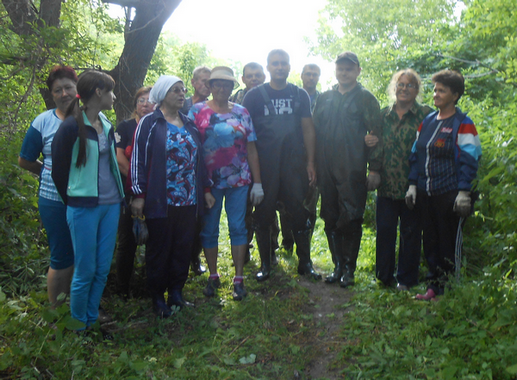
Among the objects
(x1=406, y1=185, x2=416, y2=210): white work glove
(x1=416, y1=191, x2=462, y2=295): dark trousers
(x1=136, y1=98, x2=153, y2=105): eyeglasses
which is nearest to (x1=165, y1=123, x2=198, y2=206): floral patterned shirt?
(x1=136, y1=98, x2=153, y2=105): eyeglasses

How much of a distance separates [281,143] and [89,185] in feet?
7.03

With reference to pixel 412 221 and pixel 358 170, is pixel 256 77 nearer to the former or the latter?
pixel 358 170

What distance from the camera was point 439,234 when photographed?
4078 mm

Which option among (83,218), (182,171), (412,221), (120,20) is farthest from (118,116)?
(412,221)

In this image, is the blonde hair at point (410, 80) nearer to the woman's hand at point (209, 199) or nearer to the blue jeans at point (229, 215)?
the blue jeans at point (229, 215)

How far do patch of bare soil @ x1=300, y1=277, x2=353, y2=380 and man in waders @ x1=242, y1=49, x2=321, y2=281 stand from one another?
2.29 ft

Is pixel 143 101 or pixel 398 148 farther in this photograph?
pixel 143 101

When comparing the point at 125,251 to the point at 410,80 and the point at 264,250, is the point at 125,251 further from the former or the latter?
the point at 410,80

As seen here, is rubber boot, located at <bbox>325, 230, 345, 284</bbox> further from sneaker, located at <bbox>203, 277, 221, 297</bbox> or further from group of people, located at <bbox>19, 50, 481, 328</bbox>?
sneaker, located at <bbox>203, 277, 221, 297</bbox>

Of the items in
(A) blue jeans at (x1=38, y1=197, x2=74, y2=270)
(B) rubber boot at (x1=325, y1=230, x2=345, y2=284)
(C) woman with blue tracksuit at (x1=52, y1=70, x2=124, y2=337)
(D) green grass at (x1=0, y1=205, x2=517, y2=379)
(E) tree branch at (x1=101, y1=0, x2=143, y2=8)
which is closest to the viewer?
(D) green grass at (x1=0, y1=205, x2=517, y2=379)

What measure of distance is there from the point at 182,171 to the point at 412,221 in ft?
7.51

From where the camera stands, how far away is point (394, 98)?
4598 millimetres

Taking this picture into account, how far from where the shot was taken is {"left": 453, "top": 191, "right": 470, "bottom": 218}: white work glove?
3742mm

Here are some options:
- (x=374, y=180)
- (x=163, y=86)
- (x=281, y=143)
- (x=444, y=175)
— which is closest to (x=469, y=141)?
(x=444, y=175)
